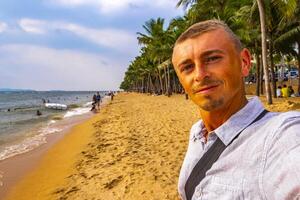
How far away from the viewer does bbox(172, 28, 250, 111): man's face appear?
133cm

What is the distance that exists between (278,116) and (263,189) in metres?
0.27

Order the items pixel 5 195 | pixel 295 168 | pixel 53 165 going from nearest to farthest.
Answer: pixel 295 168 < pixel 5 195 < pixel 53 165

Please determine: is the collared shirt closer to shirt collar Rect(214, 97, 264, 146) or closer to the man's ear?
shirt collar Rect(214, 97, 264, 146)

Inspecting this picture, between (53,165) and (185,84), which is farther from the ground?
(185,84)

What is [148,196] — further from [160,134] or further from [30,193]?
[160,134]

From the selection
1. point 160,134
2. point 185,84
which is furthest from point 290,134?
point 160,134

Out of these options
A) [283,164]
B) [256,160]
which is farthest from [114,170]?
[283,164]

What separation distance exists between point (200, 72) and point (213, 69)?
0.05 meters

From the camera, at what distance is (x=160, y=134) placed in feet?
39.0

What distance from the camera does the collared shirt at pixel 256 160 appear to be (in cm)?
95

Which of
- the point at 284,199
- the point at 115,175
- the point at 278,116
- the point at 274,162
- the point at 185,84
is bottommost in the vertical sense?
the point at 115,175

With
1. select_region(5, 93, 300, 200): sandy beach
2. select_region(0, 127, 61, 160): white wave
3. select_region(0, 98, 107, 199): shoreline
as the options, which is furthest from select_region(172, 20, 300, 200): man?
select_region(0, 127, 61, 160): white wave

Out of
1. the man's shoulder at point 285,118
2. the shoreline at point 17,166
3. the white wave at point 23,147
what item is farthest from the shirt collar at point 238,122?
the white wave at point 23,147

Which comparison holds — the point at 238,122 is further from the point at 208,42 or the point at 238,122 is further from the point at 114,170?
the point at 114,170
